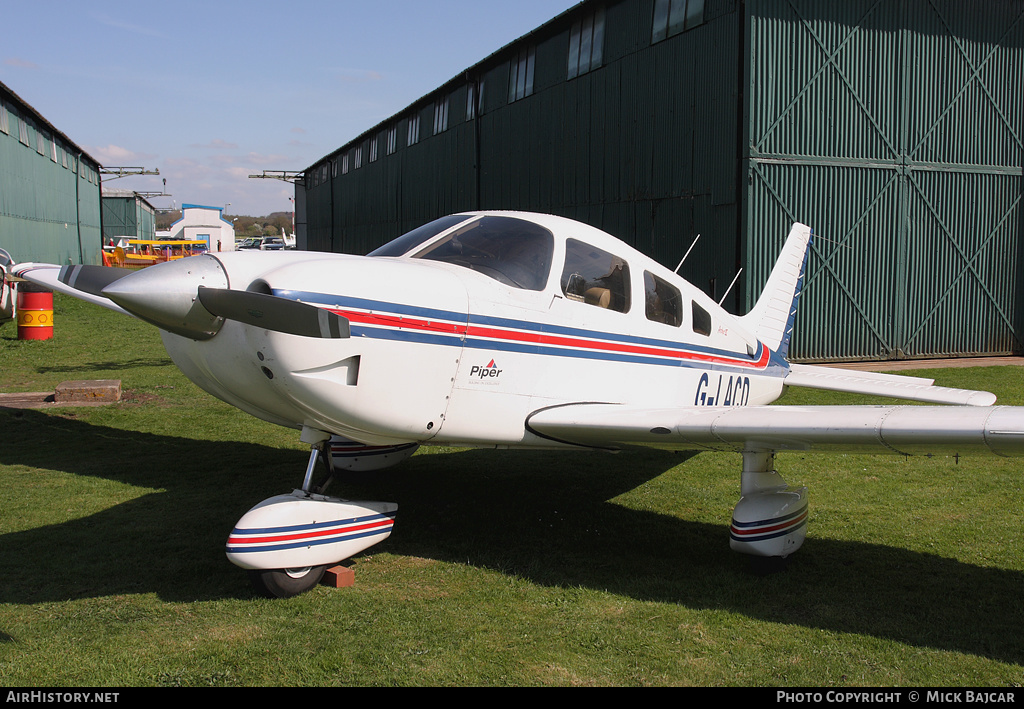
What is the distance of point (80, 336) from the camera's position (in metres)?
18.5

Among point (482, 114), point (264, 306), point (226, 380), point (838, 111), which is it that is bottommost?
point (226, 380)

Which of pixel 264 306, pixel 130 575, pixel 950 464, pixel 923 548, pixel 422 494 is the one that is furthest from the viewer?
pixel 950 464

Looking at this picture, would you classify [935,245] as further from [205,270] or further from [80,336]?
[80,336]

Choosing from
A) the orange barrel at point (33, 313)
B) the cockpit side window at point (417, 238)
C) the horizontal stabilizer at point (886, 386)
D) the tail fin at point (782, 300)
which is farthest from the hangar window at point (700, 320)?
the orange barrel at point (33, 313)

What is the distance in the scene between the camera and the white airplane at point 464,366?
4297 millimetres

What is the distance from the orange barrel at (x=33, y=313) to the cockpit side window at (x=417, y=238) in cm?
1409

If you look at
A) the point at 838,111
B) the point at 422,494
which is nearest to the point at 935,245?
the point at 838,111

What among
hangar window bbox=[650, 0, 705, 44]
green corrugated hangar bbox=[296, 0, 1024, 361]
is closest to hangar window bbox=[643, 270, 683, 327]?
green corrugated hangar bbox=[296, 0, 1024, 361]

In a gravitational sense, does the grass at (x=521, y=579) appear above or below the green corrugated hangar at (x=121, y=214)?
below

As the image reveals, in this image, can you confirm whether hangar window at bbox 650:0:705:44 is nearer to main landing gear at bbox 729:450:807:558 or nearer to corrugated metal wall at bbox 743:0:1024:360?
corrugated metal wall at bbox 743:0:1024:360

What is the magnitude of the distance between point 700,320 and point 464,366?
8.63 ft

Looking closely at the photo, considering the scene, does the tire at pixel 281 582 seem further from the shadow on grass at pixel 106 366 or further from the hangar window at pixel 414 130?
the hangar window at pixel 414 130

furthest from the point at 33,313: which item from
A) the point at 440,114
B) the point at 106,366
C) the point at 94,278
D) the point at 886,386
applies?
the point at 440,114

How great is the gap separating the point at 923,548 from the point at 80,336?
18.2m
